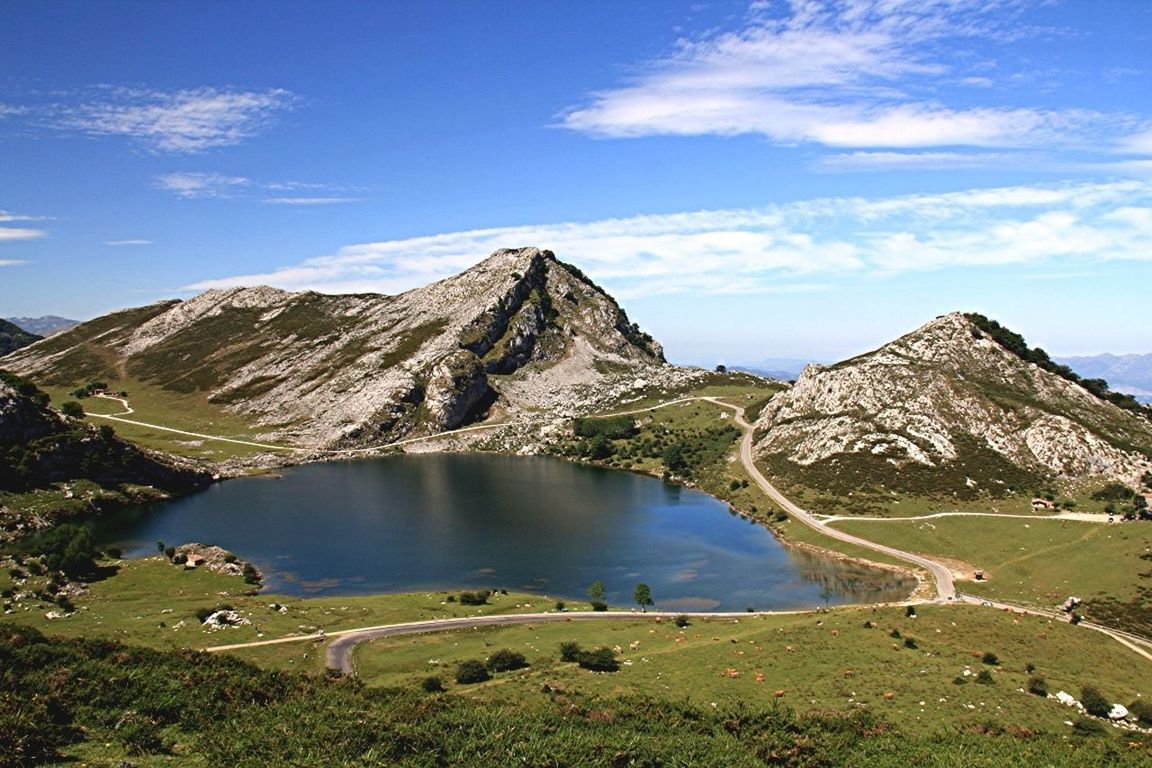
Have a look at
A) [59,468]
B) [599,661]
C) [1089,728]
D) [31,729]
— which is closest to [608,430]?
[59,468]

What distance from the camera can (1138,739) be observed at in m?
42.0

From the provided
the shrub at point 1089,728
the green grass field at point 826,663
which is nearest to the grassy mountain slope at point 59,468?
the green grass field at point 826,663

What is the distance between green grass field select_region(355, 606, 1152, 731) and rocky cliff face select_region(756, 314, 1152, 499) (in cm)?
6093

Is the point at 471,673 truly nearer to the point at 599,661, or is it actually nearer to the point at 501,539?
the point at 599,661

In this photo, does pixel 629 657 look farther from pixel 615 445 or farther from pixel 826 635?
pixel 615 445

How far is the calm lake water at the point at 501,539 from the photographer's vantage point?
87562mm

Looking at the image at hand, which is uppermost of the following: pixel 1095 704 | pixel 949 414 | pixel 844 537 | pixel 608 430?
pixel 949 414

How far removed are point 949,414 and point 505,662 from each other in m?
119

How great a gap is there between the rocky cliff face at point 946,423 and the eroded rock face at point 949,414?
22 centimetres

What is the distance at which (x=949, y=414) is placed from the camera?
451ft

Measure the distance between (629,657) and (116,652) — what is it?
3615 cm

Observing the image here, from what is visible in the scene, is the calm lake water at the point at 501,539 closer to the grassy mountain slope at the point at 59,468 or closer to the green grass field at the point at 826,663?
the grassy mountain slope at the point at 59,468

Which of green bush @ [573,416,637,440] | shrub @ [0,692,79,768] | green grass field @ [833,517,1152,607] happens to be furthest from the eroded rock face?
shrub @ [0,692,79,768]

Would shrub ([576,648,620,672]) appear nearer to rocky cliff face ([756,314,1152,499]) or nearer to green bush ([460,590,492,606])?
green bush ([460,590,492,606])
